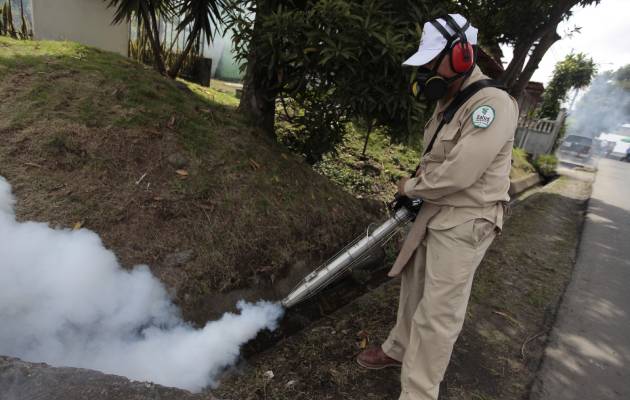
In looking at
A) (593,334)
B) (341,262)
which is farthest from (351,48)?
(593,334)

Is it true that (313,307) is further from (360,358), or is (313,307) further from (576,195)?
(576,195)

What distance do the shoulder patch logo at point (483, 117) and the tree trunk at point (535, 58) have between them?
605 centimetres

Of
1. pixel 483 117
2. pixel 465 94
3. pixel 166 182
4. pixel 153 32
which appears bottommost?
pixel 166 182

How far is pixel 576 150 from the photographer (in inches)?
837

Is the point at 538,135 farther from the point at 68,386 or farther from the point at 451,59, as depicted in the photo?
the point at 68,386

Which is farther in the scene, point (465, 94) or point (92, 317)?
point (92, 317)

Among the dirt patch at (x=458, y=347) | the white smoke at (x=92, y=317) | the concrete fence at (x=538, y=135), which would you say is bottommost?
the dirt patch at (x=458, y=347)

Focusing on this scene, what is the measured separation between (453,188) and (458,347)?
1580 millimetres

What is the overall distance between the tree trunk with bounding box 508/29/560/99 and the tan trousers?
20.2ft

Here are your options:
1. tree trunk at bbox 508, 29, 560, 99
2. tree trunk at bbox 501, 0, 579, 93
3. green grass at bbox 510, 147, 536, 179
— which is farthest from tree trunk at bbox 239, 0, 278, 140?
green grass at bbox 510, 147, 536, 179

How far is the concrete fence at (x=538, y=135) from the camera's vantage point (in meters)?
15.8

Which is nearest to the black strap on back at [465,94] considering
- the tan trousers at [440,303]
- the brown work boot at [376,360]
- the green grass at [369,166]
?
the tan trousers at [440,303]

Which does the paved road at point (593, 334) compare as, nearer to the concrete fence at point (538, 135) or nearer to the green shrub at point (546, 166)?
the green shrub at point (546, 166)

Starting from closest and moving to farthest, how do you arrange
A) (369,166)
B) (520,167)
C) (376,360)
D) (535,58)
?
(376,360)
(369,166)
(535,58)
(520,167)
